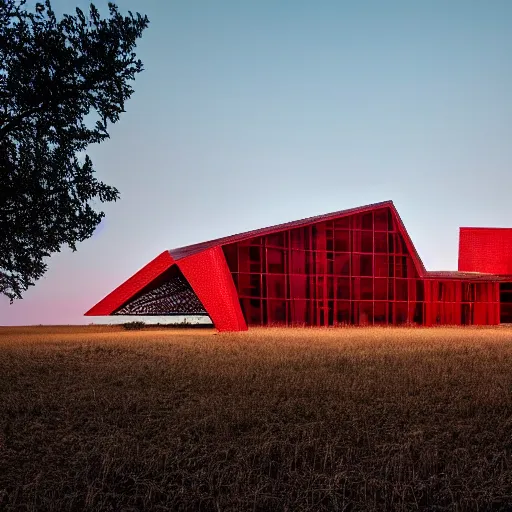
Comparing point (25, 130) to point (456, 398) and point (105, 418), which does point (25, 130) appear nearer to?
point (105, 418)

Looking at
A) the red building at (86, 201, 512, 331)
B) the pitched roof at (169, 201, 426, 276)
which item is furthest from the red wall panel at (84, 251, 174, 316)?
the pitched roof at (169, 201, 426, 276)

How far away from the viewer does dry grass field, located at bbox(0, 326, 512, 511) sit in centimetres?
670

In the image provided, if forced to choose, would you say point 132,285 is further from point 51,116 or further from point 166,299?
point 51,116

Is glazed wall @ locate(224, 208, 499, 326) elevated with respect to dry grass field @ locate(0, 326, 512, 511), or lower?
elevated

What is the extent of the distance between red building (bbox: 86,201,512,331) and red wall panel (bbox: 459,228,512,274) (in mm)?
7546

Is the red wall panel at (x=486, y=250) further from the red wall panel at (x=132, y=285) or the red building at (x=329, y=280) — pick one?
the red wall panel at (x=132, y=285)

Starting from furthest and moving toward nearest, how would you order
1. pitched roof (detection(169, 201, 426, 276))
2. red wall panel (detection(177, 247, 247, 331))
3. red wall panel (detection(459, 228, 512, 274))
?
1. red wall panel (detection(459, 228, 512, 274))
2. pitched roof (detection(169, 201, 426, 276))
3. red wall panel (detection(177, 247, 247, 331))

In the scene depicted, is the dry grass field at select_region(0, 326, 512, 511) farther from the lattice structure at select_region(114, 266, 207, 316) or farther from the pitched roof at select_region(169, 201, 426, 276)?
the lattice structure at select_region(114, 266, 207, 316)

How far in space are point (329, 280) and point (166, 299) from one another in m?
11.9

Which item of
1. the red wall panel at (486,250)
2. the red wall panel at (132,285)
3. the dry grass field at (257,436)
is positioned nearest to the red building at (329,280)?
the red wall panel at (132,285)

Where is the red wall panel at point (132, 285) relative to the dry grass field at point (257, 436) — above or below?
above

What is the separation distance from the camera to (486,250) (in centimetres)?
5094

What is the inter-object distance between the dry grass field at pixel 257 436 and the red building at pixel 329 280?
661 inches

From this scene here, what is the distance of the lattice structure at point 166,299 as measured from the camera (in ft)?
125
